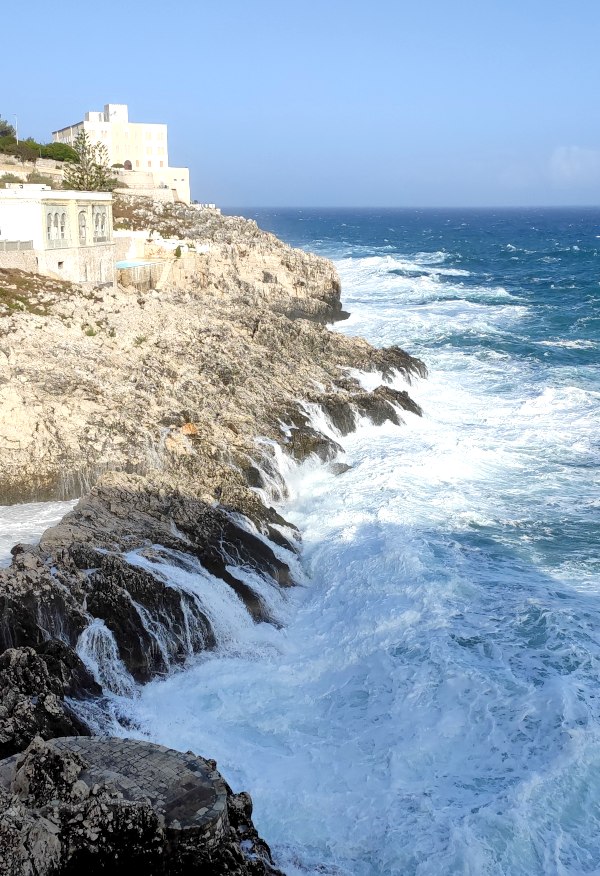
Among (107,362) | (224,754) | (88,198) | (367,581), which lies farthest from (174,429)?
(88,198)

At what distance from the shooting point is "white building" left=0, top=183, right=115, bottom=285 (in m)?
34.4

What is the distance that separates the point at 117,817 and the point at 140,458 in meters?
13.7

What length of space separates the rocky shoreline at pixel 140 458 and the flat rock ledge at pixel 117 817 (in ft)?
0.21

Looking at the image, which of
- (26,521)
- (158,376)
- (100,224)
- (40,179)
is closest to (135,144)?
(40,179)

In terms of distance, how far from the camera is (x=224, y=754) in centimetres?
1364

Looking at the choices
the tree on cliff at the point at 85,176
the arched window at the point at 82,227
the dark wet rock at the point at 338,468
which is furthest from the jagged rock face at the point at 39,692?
the tree on cliff at the point at 85,176

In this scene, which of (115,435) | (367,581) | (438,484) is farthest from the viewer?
(438,484)

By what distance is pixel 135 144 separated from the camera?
263ft

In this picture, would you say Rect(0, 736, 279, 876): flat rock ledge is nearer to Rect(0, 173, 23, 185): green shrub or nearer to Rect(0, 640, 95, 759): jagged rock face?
Rect(0, 640, 95, 759): jagged rock face

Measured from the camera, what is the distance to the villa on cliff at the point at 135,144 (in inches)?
3049

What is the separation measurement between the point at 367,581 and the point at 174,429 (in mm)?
7542

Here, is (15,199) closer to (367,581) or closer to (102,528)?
(102,528)

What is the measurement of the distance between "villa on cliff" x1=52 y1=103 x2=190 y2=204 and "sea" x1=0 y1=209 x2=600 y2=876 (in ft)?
177

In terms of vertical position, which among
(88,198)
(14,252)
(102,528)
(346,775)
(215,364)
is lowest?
(346,775)
